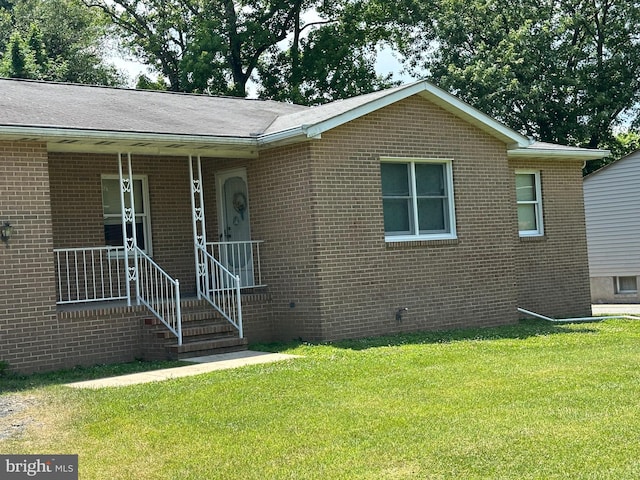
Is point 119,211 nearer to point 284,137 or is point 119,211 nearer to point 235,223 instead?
point 235,223

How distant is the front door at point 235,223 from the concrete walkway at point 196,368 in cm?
241

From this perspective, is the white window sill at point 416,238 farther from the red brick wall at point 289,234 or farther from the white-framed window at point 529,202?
the white-framed window at point 529,202

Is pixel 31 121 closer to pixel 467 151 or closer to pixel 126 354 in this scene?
pixel 126 354

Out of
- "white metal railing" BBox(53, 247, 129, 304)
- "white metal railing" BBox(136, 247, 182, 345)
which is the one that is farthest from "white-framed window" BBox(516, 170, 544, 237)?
"white metal railing" BBox(53, 247, 129, 304)

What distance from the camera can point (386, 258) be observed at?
14.2 m

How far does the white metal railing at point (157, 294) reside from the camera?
1242cm

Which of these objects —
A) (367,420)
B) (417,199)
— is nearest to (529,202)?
(417,199)

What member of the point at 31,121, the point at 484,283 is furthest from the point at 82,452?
the point at 484,283

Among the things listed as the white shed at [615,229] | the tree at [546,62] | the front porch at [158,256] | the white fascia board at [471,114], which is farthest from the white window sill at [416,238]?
the tree at [546,62]

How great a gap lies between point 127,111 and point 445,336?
6212 mm

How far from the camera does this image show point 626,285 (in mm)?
24969

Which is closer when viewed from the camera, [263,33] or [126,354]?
[126,354]

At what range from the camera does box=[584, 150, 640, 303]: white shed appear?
2408 centimetres

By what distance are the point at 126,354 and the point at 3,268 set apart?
7.27 ft
